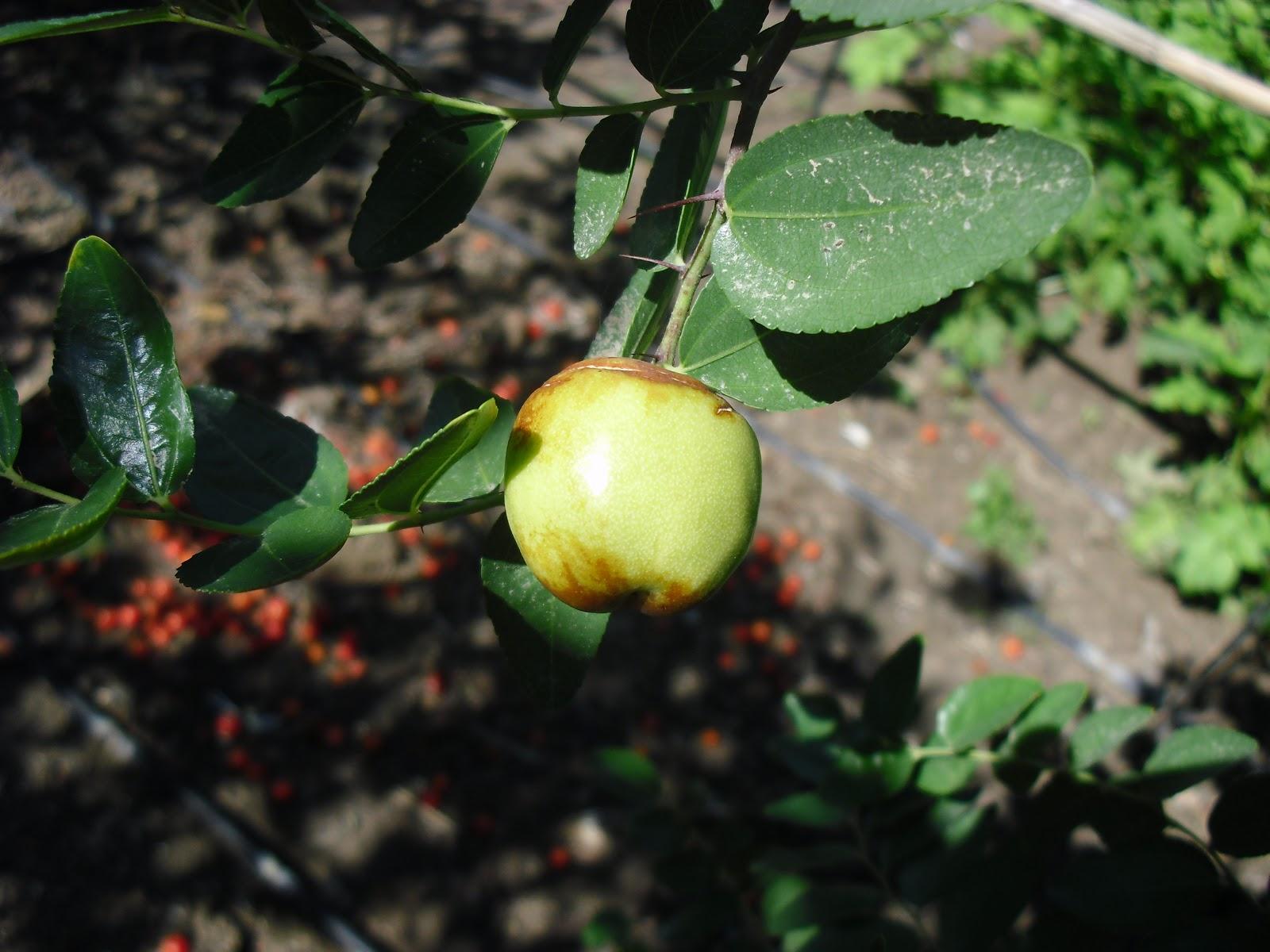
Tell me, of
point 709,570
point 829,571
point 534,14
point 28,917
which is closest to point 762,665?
point 829,571

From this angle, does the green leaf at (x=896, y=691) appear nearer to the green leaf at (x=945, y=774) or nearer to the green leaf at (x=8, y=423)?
the green leaf at (x=945, y=774)

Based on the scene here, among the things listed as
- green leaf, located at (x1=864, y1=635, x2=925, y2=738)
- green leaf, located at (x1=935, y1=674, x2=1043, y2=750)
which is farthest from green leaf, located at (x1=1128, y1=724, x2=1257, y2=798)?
green leaf, located at (x1=864, y1=635, x2=925, y2=738)

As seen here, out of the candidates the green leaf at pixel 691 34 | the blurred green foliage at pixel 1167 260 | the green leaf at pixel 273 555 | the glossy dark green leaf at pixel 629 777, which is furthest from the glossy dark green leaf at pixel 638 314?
the blurred green foliage at pixel 1167 260

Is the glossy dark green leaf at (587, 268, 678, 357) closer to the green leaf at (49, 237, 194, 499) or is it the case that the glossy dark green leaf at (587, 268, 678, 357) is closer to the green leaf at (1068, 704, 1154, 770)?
the green leaf at (49, 237, 194, 499)

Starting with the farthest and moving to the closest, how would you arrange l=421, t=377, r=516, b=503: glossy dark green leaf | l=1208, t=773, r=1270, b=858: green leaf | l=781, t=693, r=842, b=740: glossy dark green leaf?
1. l=781, t=693, r=842, b=740: glossy dark green leaf
2. l=1208, t=773, r=1270, b=858: green leaf
3. l=421, t=377, r=516, b=503: glossy dark green leaf

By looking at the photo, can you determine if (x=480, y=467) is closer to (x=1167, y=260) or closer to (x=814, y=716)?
(x=814, y=716)

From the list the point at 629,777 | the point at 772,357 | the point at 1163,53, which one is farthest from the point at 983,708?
the point at 1163,53
